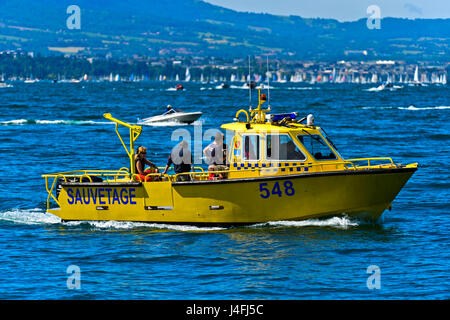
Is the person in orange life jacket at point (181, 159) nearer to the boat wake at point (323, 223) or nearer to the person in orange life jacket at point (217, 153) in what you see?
the person in orange life jacket at point (217, 153)

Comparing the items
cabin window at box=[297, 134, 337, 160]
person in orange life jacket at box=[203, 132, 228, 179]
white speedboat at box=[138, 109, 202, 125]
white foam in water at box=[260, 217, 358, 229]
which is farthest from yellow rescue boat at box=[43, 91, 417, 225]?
white speedboat at box=[138, 109, 202, 125]

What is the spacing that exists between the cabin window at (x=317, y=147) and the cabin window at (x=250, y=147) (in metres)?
1.08

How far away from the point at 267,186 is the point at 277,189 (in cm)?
26

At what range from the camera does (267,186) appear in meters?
21.0

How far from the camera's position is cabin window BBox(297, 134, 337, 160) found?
21484 millimetres

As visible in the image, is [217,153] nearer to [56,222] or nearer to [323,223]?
[323,223]

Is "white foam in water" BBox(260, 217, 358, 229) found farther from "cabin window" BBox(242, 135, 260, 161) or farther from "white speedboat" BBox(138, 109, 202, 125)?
"white speedboat" BBox(138, 109, 202, 125)

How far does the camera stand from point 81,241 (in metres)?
21.5

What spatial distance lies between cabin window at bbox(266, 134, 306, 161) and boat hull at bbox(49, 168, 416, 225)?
0.71 m

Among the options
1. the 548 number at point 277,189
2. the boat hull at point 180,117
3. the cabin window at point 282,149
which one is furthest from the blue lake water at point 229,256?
the boat hull at point 180,117
